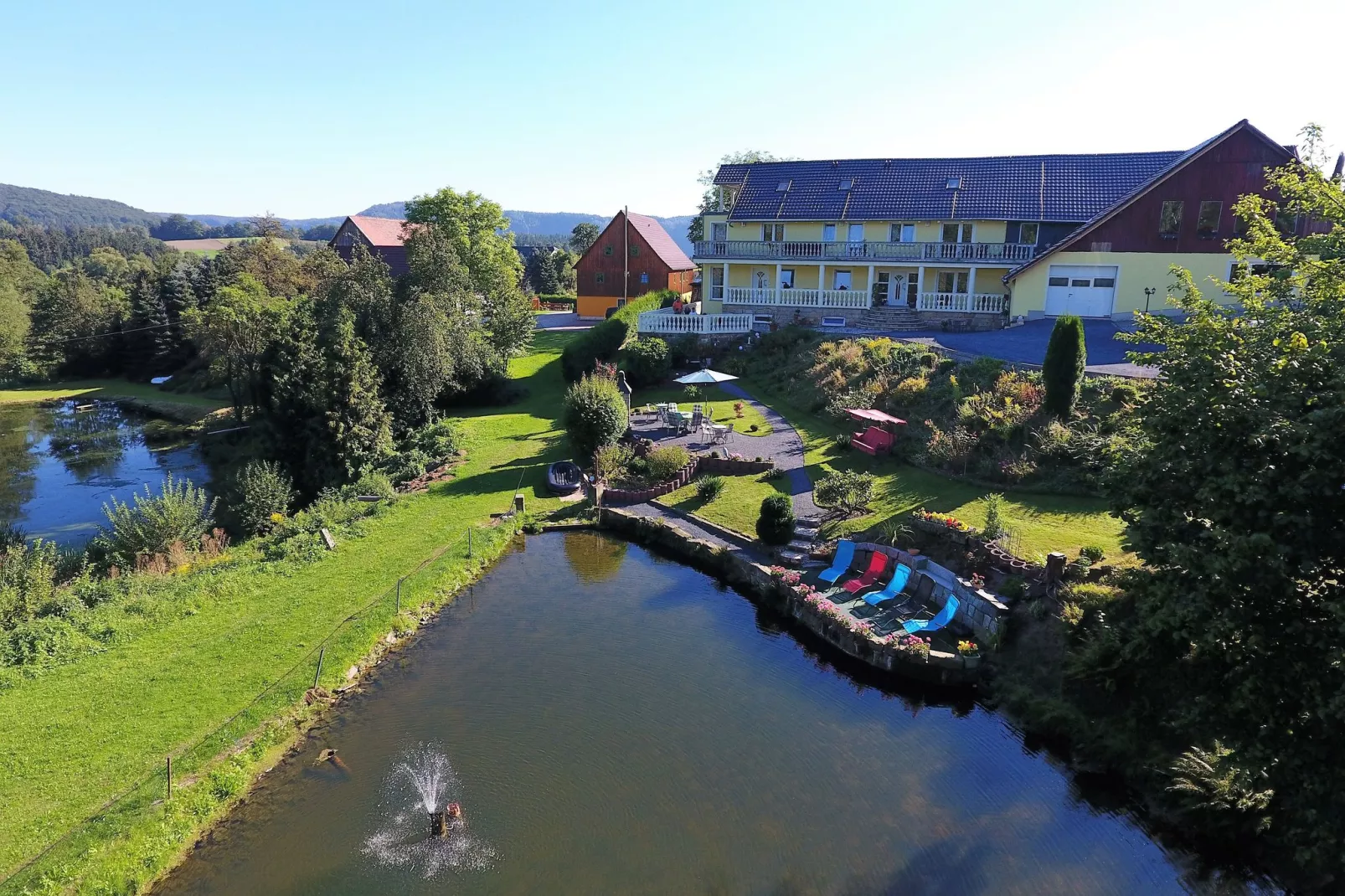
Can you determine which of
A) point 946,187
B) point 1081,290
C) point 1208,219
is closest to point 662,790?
point 1081,290

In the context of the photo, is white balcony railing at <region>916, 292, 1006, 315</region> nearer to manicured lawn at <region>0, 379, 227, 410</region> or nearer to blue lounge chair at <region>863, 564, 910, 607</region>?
blue lounge chair at <region>863, 564, 910, 607</region>

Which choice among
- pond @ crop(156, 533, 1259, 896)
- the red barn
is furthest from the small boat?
the red barn

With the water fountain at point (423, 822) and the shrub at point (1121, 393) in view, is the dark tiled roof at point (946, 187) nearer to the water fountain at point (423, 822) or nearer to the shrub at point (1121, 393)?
the shrub at point (1121, 393)

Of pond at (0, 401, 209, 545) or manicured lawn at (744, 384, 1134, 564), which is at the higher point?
manicured lawn at (744, 384, 1134, 564)

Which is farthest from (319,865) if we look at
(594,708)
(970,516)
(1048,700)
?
(970,516)

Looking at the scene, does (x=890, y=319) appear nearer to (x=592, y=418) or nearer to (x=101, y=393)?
(x=592, y=418)
